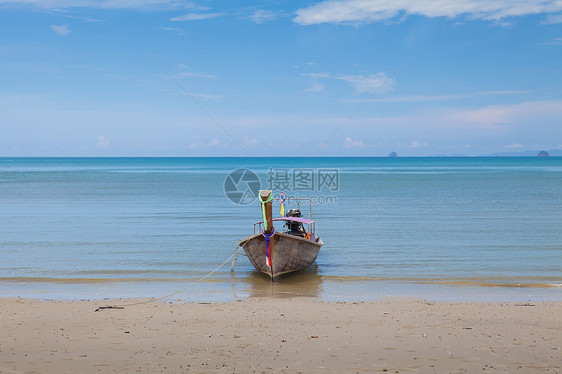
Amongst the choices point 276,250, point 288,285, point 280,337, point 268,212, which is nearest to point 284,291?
point 288,285

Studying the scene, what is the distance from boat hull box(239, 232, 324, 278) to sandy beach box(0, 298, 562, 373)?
119 inches

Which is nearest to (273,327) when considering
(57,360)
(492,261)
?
(57,360)

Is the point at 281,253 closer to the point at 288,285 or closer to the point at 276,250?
the point at 276,250

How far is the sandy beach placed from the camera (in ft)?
26.2

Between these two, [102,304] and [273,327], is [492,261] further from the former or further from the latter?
[102,304]

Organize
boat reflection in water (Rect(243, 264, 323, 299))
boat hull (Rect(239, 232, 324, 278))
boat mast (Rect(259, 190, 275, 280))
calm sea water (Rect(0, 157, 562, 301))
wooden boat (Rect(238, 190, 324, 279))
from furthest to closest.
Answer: boat hull (Rect(239, 232, 324, 278))
wooden boat (Rect(238, 190, 324, 279))
calm sea water (Rect(0, 157, 562, 301))
boat mast (Rect(259, 190, 275, 280))
boat reflection in water (Rect(243, 264, 323, 299))

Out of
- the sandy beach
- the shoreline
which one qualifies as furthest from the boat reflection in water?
the sandy beach

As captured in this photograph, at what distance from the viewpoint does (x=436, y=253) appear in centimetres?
1939

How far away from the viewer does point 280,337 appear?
949 centimetres

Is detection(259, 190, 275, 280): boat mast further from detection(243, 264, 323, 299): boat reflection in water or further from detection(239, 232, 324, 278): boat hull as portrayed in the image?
detection(243, 264, 323, 299): boat reflection in water

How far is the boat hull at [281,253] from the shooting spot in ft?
51.2

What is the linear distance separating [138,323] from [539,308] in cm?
900

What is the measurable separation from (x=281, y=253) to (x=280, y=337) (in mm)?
6256

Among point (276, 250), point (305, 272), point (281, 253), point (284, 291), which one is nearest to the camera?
point (284, 291)
